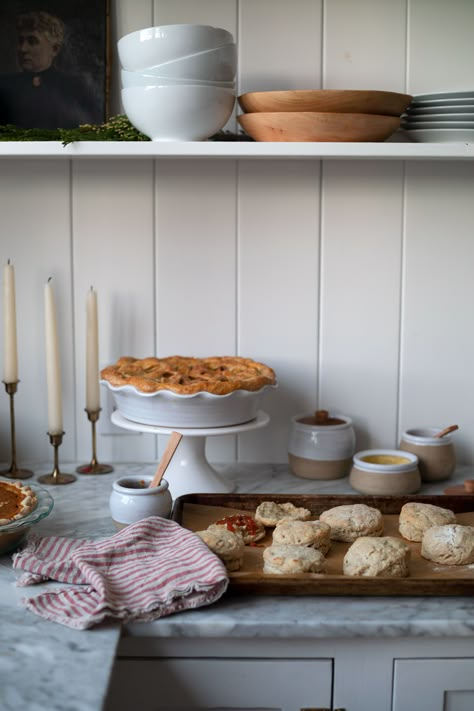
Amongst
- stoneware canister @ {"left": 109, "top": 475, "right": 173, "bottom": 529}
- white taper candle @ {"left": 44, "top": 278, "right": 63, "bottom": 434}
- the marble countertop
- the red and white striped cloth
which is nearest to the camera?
the marble countertop

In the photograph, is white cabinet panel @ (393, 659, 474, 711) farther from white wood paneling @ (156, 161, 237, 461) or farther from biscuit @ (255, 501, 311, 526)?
white wood paneling @ (156, 161, 237, 461)

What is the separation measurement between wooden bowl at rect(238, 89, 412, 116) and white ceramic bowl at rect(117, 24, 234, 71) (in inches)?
4.5

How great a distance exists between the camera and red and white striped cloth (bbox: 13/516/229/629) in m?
1.04

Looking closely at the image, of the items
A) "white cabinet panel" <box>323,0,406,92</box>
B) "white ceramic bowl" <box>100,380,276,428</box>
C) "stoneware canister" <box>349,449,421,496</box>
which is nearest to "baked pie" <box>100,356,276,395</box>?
"white ceramic bowl" <box>100,380,276,428</box>

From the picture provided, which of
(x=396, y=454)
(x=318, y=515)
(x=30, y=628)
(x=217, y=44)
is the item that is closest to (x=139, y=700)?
(x=30, y=628)

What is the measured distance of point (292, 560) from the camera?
43.6 inches

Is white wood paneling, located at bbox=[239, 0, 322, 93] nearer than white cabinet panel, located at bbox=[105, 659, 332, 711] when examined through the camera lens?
No

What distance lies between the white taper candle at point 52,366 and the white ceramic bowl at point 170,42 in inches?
17.9

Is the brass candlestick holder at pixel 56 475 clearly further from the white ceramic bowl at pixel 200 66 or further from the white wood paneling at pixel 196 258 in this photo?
the white ceramic bowl at pixel 200 66

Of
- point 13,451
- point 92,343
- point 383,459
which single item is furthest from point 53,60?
point 383,459

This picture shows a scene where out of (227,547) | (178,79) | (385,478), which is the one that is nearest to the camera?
(227,547)

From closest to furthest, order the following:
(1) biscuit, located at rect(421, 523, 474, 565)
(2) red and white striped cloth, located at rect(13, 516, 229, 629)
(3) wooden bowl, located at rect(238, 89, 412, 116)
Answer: (2) red and white striped cloth, located at rect(13, 516, 229, 629)
(1) biscuit, located at rect(421, 523, 474, 565)
(3) wooden bowl, located at rect(238, 89, 412, 116)

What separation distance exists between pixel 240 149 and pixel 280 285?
0.35m

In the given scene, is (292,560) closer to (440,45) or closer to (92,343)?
(92,343)
